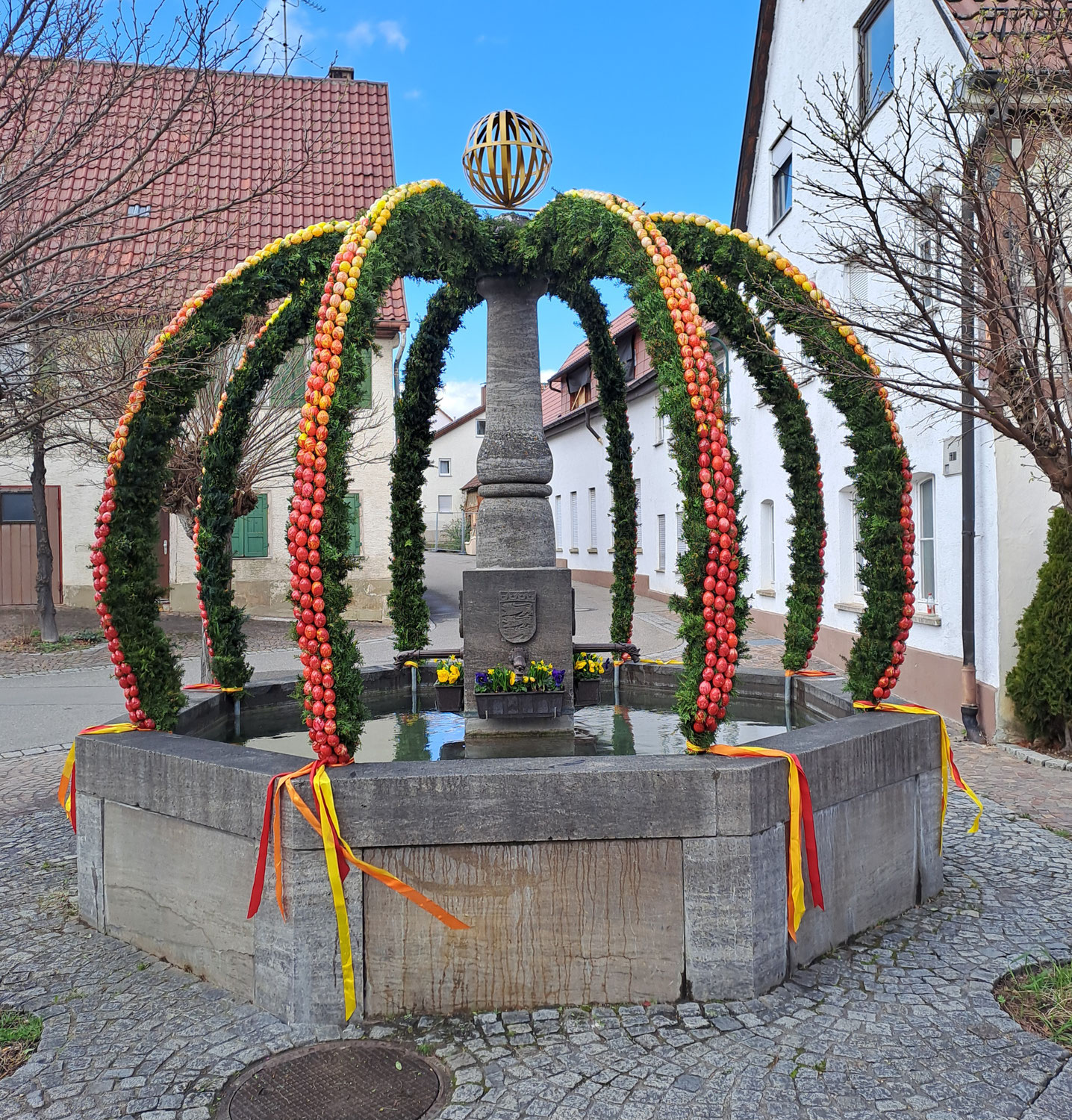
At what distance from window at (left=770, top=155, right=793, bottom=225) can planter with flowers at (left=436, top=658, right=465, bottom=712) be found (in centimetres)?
1103

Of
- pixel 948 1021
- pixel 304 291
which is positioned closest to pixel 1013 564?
pixel 948 1021

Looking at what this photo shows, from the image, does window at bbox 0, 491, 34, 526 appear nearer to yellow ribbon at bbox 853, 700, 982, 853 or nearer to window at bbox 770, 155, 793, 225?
window at bbox 770, 155, 793, 225

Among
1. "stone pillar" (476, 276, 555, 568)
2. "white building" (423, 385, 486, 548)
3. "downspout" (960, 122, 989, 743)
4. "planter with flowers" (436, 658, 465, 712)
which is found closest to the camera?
"stone pillar" (476, 276, 555, 568)

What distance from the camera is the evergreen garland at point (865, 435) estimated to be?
477 centimetres

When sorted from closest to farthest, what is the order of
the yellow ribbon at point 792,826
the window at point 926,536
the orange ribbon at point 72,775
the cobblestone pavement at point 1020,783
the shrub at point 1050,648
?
the yellow ribbon at point 792,826 → the orange ribbon at point 72,775 → the cobblestone pavement at point 1020,783 → the shrub at point 1050,648 → the window at point 926,536

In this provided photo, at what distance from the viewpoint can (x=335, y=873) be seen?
344cm

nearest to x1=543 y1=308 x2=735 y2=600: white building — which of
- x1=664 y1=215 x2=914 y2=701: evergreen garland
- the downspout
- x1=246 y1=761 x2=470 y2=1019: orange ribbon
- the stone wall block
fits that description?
the downspout

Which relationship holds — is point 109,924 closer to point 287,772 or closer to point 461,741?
point 287,772

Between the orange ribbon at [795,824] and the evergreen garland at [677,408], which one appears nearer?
the orange ribbon at [795,824]

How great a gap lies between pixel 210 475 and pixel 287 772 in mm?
2359

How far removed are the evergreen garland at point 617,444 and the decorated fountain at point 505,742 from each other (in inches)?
23.4

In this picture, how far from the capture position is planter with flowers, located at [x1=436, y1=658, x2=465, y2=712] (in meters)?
5.60

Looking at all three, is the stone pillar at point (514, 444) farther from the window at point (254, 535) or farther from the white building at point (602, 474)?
the window at point (254, 535)

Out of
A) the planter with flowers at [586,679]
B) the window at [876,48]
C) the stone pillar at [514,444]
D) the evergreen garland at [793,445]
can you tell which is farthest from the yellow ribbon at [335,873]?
the window at [876,48]
